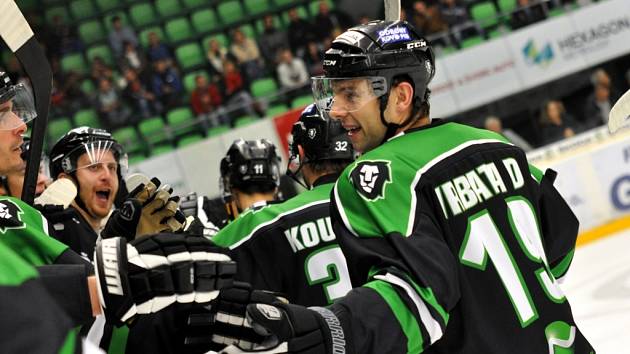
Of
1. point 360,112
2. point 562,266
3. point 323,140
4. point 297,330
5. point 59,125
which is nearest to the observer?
point 297,330

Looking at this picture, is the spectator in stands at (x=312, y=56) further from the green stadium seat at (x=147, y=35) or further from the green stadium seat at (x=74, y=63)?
the green stadium seat at (x=74, y=63)

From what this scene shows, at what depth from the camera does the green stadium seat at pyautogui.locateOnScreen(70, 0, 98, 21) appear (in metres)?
11.6

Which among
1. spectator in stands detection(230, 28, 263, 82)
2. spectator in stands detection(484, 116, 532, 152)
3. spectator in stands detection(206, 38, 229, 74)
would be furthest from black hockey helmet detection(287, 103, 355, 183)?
spectator in stands detection(206, 38, 229, 74)

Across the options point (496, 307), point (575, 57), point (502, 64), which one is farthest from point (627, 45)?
point (496, 307)

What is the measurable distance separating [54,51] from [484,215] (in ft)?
32.4

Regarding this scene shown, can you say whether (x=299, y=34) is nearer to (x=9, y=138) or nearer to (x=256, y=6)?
(x=256, y=6)

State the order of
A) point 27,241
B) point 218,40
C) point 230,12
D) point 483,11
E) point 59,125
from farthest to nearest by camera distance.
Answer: point 230,12 < point 218,40 < point 483,11 < point 59,125 < point 27,241

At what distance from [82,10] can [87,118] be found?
2.24m

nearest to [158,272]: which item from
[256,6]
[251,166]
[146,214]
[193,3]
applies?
[146,214]

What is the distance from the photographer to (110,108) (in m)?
Result: 9.95

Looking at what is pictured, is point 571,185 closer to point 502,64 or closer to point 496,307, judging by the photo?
point 502,64

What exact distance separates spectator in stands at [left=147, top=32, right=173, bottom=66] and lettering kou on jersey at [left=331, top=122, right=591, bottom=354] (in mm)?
8820

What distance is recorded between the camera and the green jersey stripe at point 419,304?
182 cm

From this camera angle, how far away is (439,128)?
212 cm
